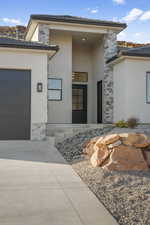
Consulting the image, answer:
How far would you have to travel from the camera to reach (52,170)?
16.2ft

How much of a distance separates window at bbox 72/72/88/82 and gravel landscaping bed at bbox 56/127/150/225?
8837 millimetres

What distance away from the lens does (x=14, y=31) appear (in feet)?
56.6

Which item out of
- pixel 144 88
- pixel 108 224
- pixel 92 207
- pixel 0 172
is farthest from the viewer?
pixel 144 88

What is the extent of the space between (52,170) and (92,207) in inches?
78.2

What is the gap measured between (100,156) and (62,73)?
322 inches

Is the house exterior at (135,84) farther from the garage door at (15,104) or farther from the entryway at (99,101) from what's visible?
the garage door at (15,104)

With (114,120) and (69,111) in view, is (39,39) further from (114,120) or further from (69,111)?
(114,120)

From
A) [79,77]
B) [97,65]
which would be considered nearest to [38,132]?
[79,77]

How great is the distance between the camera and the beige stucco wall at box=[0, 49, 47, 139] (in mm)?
8992

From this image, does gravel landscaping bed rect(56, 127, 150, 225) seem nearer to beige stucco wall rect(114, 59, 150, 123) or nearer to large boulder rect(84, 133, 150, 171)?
large boulder rect(84, 133, 150, 171)

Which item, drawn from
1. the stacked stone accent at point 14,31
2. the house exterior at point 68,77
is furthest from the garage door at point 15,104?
the stacked stone accent at point 14,31

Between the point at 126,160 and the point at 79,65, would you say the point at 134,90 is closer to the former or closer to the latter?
the point at 79,65

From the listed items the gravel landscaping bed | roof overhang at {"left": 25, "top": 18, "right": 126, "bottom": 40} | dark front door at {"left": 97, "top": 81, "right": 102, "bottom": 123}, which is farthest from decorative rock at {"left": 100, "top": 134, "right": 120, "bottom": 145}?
roof overhang at {"left": 25, "top": 18, "right": 126, "bottom": 40}

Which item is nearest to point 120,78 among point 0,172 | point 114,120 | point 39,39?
point 114,120
